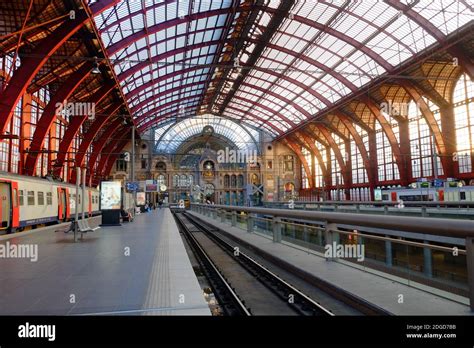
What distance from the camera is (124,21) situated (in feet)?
95.0

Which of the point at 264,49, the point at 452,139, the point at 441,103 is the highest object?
the point at 264,49

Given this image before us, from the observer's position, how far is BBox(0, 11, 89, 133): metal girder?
22.9 m

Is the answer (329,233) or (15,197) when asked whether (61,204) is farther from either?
(329,233)

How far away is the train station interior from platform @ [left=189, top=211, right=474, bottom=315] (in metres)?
0.04

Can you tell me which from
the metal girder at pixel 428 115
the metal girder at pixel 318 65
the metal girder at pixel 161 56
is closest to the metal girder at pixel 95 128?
the metal girder at pixel 161 56

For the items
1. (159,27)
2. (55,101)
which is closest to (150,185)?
(55,101)

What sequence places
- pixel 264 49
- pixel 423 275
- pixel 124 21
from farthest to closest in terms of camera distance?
pixel 264 49 < pixel 124 21 < pixel 423 275

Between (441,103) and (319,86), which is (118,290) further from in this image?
(319,86)

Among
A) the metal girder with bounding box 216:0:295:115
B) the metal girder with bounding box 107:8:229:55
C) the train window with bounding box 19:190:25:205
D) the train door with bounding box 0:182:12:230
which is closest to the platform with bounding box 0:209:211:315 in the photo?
the train door with bounding box 0:182:12:230

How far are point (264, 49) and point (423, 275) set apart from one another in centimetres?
4065

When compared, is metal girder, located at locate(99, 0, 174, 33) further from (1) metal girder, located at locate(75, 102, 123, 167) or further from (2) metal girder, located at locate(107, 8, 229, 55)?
(1) metal girder, located at locate(75, 102, 123, 167)

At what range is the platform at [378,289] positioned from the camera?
4.32 m

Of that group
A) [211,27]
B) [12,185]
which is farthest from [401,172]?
[12,185]
